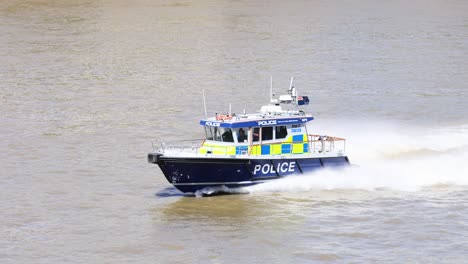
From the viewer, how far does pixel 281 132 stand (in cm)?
3350

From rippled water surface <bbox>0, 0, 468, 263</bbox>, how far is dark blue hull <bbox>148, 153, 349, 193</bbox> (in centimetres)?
37

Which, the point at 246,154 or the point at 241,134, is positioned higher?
the point at 241,134

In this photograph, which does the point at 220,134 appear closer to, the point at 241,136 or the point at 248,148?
the point at 241,136

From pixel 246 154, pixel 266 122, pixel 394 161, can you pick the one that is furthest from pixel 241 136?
pixel 394 161

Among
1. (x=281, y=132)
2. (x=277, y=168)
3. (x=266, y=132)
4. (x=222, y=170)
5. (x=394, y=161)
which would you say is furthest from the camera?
(x=394, y=161)

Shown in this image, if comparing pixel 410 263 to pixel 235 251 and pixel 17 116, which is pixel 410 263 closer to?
pixel 235 251

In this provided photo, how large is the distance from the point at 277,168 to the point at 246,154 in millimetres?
1008

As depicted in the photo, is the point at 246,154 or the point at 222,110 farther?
the point at 222,110

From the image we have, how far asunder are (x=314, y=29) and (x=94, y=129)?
34.8m

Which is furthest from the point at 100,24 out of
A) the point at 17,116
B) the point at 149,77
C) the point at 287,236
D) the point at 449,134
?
the point at 287,236

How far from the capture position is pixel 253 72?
5712 centimetres

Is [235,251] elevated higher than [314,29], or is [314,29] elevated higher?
[314,29]

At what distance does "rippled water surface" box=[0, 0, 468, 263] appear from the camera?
28.3 m

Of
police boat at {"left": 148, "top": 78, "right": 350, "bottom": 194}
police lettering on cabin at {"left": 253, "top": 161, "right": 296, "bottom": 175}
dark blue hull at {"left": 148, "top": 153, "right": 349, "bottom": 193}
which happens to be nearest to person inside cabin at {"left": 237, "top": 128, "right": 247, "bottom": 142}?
police boat at {"left": 148, "top": 78, "right": 350, "bottom": 194}
